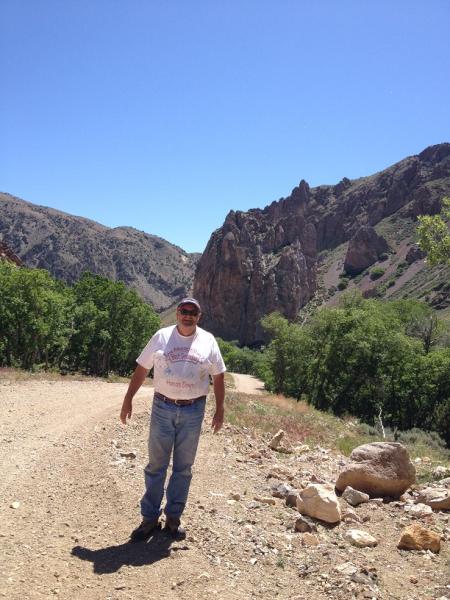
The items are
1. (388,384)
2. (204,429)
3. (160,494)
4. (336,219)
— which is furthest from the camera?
(336,219)

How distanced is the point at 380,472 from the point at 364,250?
14769 cm

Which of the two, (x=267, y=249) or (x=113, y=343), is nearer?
(x=113, y=343)

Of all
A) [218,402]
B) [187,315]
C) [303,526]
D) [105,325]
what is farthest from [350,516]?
[105,325]

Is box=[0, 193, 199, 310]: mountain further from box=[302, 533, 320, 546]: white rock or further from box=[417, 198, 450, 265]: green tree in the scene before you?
box=[302, 533, 320, 546]: white rock

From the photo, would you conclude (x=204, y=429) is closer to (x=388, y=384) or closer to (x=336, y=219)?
(x=388, y=384)

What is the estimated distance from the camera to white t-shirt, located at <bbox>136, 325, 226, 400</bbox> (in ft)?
15.8

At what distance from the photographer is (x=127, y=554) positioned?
4.39 meters

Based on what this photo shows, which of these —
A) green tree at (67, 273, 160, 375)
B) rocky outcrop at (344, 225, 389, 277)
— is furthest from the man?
rocky outcrop at (344, 225, 389, 277)

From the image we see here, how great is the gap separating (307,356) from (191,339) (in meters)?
37.9

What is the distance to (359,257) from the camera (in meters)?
148

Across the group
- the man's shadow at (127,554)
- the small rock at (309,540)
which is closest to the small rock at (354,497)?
the small rock at (309,540)

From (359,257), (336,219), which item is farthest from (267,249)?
(336,219)

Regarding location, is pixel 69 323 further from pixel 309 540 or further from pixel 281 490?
pixel 309 540

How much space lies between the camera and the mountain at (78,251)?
160 meters
